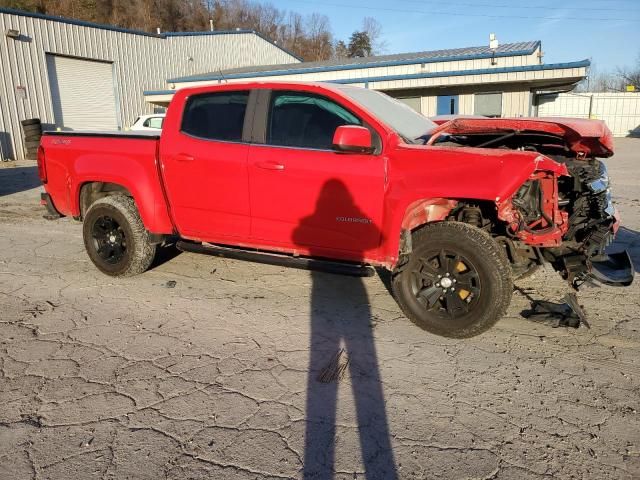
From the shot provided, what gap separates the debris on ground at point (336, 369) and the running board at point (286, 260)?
772mm

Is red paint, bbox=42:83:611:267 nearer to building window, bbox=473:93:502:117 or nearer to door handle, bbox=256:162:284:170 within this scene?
door handle, bbox=256:162:284:170

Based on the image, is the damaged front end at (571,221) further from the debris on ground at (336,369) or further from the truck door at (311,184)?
the debris on ground at (336,369)

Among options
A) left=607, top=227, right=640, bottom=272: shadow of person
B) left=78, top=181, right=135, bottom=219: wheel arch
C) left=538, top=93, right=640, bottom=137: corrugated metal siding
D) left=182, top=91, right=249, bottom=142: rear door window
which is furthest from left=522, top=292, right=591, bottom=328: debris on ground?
left=538, top=93, right=640, bottom=137: corrugated metal siding

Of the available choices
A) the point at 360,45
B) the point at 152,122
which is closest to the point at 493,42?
the point at 152,122

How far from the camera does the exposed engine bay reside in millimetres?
3850

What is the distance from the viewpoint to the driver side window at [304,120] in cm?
427

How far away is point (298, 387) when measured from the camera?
10.7 feet

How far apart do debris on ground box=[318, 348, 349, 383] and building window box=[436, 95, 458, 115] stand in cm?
1721

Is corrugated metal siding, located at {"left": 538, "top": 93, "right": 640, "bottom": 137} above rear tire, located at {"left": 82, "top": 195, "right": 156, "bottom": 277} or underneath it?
above

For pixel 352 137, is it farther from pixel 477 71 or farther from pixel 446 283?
pixel 477 71

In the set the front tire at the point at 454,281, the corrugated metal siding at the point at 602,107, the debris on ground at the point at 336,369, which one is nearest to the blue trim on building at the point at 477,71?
the front tire at the point at 454,281

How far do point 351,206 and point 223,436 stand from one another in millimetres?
2054

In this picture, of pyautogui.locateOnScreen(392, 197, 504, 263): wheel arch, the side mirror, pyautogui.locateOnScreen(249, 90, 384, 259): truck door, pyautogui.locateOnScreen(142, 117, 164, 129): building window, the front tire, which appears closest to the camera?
the front tire

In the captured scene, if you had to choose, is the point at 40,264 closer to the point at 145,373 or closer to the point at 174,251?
the point at 174,251
